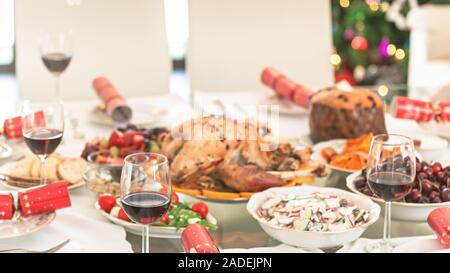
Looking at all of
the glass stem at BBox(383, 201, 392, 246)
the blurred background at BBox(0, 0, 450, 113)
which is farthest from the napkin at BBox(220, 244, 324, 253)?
the blurred background at BBox(0, 0, 450, 113)

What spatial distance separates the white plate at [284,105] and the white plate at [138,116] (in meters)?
0.29

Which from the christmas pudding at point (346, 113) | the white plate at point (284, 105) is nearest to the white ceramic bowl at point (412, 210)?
the christmas pudding at point (346, 113)

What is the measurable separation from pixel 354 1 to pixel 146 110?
2338 millimetres

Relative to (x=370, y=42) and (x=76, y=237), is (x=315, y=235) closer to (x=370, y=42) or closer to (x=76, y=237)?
(x=76, y=237)

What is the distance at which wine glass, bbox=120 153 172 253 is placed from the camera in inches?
45.9

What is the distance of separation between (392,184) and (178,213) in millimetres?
357

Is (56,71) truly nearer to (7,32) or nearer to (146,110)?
(146,110)

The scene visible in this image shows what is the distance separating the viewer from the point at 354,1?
4.17 metres

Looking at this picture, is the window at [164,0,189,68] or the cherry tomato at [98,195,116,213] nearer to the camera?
the cherry tomato at [98,195,116,213]

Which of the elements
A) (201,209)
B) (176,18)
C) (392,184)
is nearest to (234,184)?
(201,209)

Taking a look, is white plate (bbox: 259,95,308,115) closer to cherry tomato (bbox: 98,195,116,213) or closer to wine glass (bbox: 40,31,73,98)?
wine glass (bbox: 40,31,73,98)

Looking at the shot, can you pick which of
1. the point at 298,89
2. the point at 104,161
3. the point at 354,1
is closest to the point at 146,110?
the point at 298,89

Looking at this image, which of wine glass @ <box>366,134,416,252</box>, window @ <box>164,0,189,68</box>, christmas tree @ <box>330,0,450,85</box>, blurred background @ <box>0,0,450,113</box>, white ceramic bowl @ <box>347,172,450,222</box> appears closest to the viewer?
wine glass @ <box>366,134,416,252</box>

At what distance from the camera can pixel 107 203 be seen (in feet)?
4.55
